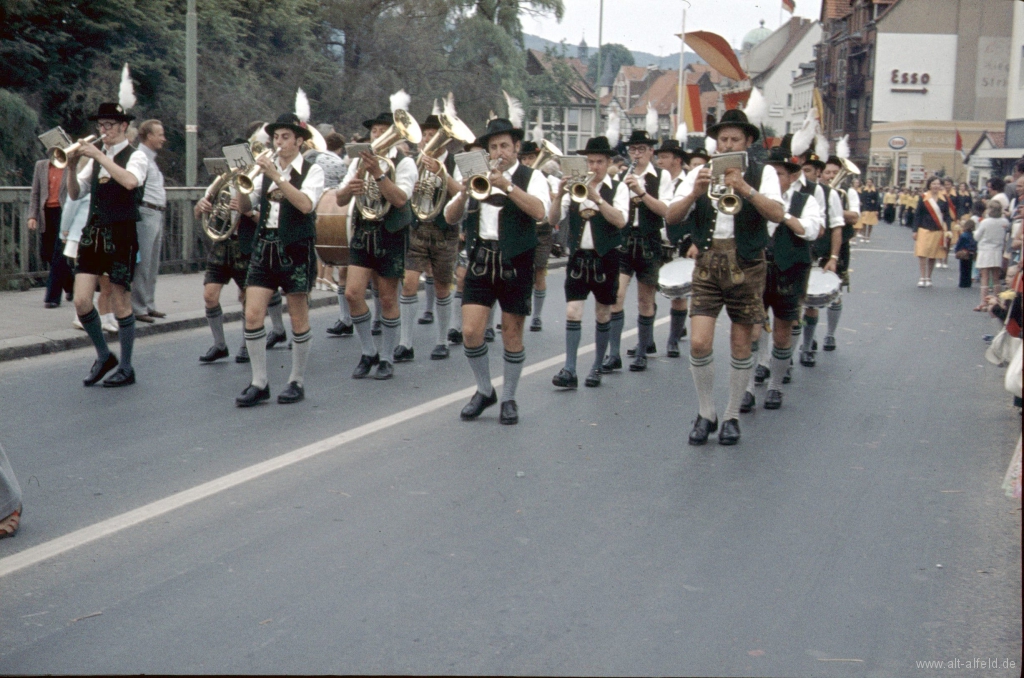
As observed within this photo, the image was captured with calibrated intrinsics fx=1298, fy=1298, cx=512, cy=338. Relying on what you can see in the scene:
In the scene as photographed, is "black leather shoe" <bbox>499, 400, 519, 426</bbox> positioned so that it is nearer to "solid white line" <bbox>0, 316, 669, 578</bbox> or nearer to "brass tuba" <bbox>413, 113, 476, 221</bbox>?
"solid white line" <bbox>0, 316, 669, 578</bbox>

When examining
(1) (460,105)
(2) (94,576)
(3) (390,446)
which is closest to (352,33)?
(1) (460,105)

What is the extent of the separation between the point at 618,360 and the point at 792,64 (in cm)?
10664

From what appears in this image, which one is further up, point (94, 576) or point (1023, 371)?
point (1023, 371)

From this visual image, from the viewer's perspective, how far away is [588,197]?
9320mm

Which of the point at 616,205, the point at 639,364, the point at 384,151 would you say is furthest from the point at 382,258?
the point at 639,364

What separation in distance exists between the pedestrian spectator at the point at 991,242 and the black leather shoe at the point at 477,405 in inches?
440

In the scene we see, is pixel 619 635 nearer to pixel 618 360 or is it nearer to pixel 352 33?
pixel 618 360

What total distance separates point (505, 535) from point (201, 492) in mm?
1630

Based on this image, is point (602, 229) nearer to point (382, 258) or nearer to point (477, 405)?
point (382, 258)

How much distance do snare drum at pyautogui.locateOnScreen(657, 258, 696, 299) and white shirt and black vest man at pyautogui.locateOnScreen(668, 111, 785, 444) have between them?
6.65ft

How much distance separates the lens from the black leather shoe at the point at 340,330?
12773mm

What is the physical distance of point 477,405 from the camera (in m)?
8.62

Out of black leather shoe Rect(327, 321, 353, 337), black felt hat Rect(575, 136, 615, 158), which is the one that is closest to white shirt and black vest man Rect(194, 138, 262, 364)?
black leather shoe Rect(327, 321, 353, 337)

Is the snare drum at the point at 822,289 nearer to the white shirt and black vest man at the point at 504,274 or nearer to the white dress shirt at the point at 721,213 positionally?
the white dress shirt at the point at 721,213
